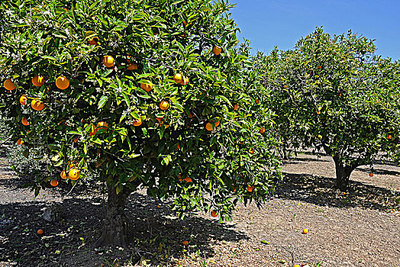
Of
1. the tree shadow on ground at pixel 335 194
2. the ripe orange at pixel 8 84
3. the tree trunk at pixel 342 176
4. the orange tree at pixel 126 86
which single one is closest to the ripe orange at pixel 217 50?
the orange tree at pixel 126 86

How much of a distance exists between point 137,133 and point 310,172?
9.97 meters

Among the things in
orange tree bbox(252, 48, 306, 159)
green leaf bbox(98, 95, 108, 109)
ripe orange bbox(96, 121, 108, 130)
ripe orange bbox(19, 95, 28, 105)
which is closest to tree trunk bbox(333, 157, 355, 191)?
orange tree bbox(252, 48, 306, 159)

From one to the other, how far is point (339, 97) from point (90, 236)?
5.66m

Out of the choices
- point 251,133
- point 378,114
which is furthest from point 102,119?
point 378,114

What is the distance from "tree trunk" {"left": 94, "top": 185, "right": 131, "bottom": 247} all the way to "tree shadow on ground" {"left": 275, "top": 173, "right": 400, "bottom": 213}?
4.59 metres

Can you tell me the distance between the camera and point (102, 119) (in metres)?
2.53

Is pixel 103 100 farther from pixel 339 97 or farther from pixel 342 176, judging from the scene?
pixel 342 176

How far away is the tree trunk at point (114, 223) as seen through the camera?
4.03 metres

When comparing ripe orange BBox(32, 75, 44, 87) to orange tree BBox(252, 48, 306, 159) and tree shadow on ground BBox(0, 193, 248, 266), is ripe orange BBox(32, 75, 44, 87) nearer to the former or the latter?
tree shadow on ground BBox(0, 193, 248, 266)

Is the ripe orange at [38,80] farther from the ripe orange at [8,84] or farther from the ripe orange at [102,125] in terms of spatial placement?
the ripe orange at [102,125]

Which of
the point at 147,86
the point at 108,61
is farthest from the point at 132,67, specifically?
the point at 147,86

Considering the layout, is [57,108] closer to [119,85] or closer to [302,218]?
[119,85]

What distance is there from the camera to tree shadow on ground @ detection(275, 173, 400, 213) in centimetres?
721

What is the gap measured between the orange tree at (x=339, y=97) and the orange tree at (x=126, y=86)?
144 inches
